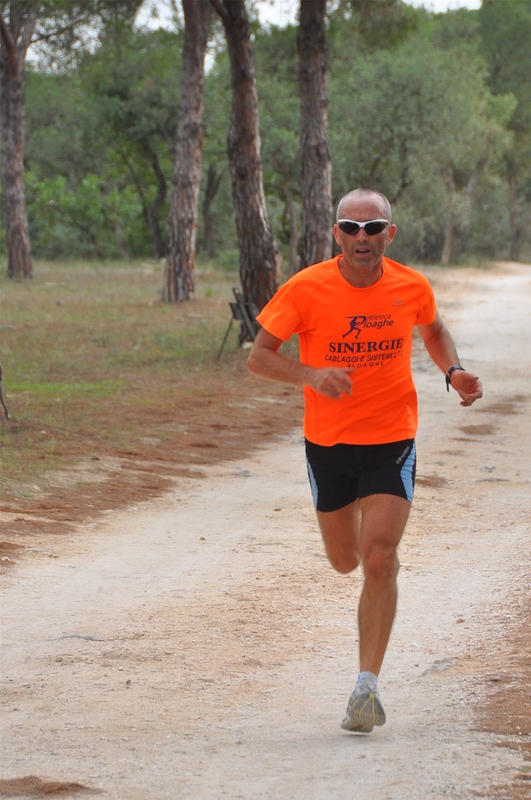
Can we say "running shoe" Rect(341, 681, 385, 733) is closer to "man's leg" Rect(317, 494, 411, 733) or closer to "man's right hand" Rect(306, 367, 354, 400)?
"man's leg" Rect(317, 494, 411, 733)

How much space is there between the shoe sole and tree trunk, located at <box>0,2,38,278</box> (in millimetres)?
24297

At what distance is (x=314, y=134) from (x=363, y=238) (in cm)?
1381

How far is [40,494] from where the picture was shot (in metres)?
8.41

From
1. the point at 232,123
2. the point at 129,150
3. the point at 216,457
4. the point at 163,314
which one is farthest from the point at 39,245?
the point at 216,457

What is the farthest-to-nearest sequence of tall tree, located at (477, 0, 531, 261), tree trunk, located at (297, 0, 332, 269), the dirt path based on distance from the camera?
tall tree, located at (477, 0, 531, 261), tree trunk, located at (297, 0, 332, 269), the dirt path

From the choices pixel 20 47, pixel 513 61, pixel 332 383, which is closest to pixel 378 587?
pixel 332 383

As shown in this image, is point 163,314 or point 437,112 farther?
point 437,112

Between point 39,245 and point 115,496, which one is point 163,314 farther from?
point 39,245

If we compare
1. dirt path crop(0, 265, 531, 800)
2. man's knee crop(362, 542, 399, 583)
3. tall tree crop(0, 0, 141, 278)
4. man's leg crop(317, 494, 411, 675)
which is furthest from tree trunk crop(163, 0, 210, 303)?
man's knee crop(362, 542, 399, 583)

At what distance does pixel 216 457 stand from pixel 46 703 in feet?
19.3

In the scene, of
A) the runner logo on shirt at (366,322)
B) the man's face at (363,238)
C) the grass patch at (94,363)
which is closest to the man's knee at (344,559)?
the runner logo on shirt at (366,322)

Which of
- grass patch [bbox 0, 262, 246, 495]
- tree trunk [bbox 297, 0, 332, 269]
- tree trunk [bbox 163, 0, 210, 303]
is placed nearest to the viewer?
grass patch [bbox 0, 262, 246, 495]

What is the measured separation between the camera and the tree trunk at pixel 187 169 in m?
22.9

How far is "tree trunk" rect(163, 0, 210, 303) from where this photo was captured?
75.3 feet
